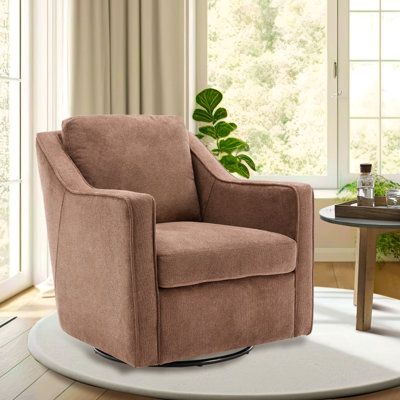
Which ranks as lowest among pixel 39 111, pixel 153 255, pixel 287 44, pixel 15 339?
pixel 15 339

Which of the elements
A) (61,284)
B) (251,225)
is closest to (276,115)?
(251,225)

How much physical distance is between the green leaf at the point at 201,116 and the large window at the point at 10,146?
125cm

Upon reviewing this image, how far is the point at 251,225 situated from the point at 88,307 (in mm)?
743

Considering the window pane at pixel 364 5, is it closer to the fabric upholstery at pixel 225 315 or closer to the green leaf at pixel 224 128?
the green leaf at pixel 224 128

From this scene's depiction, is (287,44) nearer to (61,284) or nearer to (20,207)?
(20,207)

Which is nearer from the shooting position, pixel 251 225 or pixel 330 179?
pixel 251 225

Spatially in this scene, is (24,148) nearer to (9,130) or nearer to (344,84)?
(9,130)

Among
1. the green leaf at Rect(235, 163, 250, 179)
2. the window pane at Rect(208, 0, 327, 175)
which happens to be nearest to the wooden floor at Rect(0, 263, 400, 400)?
the green leaf at Rect(235, 163, 250, 179)

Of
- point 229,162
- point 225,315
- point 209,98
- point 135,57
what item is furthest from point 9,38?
point 225,315

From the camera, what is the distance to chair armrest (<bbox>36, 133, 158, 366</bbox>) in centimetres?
242

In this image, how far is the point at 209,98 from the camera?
4.83 m

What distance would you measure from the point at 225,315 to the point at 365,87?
2.88 metres

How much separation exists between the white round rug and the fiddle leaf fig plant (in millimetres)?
1786

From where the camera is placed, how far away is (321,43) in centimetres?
513
